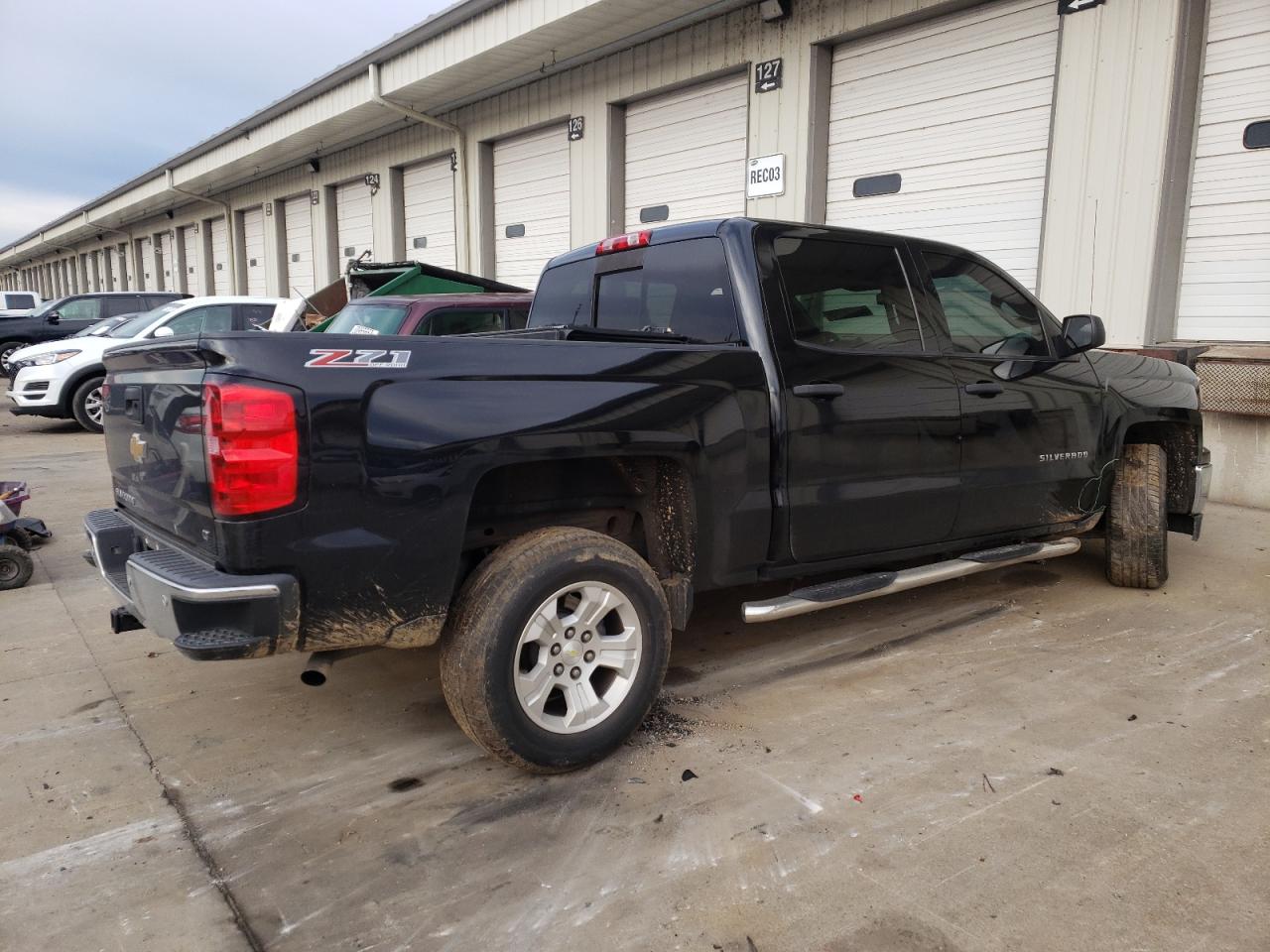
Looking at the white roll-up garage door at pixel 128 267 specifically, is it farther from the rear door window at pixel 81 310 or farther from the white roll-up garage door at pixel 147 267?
the rear door window at pixel 81 310

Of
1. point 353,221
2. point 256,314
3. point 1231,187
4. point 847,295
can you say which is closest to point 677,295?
point 847,295

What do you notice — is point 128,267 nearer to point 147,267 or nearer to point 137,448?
point 147,267

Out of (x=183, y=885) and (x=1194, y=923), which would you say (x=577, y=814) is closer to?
(x=183, y=885)

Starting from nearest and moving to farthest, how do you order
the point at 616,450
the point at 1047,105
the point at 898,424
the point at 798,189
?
1. the point at 616,450
2. the point at 898,424
3. the point at 1047,105
4. the point at 798,189

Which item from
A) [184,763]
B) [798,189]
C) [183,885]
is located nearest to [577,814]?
[183,885]

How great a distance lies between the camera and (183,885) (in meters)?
2.38

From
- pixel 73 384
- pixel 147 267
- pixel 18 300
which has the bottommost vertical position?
pixel 73 384

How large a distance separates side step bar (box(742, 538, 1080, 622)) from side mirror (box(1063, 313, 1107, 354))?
993 millimetres

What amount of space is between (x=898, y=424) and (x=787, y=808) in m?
1.69

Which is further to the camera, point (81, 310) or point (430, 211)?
point (430, 211)

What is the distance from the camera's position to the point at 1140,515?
16.1 ft

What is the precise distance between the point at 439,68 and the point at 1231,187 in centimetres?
1050

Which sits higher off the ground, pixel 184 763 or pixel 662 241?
pixel 662 241

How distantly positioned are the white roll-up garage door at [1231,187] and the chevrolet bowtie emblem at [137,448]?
26.2ft
